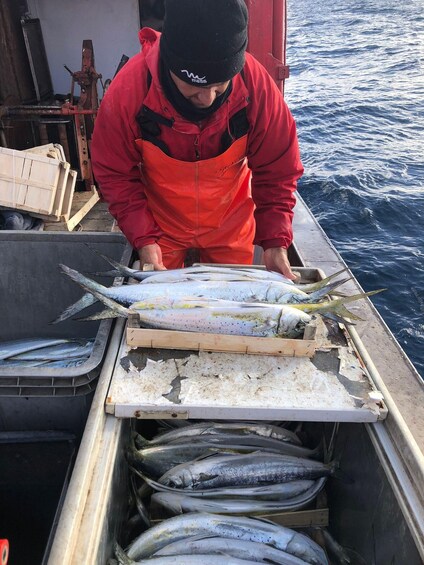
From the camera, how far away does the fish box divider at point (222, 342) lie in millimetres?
2395

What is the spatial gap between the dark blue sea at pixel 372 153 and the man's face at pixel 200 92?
182 inches

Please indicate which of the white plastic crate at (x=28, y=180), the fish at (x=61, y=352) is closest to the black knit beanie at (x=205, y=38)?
the fish at (x=61, y=352)

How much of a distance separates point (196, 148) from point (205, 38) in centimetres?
80

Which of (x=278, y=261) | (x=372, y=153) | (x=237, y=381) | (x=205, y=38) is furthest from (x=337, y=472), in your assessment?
(x=372, y=153)

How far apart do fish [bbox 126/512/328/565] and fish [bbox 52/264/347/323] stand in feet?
3.65

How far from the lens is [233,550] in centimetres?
206

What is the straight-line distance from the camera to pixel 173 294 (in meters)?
2.62

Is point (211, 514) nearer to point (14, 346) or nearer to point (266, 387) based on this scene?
point (266, 387)

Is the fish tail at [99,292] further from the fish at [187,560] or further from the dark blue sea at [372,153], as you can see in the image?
the dark blue sea at [372,153]

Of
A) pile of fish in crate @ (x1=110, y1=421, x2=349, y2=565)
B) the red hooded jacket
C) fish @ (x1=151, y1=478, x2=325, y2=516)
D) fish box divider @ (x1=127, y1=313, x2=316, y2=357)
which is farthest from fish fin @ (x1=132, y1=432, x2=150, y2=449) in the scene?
the red hooded jacket

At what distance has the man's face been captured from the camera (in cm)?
267

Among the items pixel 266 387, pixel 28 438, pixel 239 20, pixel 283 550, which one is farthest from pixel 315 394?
pixel 239 20

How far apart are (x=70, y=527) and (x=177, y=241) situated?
227cm

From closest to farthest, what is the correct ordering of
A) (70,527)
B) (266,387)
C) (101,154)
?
(70,527) → (266,387) → (101,154)
